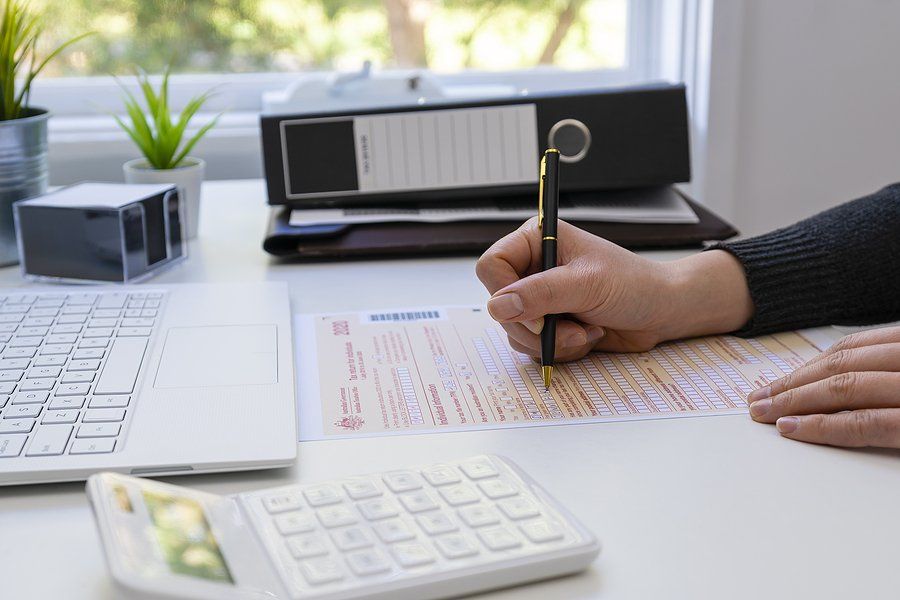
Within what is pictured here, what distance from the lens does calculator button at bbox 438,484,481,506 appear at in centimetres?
53

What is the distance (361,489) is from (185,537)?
101 mm

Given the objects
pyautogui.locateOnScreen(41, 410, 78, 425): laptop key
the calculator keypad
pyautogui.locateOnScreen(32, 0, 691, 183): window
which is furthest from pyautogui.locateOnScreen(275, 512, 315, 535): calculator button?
pyautogui.locateOnScreen(32, 0, 691, 183): window

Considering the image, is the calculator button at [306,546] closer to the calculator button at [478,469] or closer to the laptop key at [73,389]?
the calculator button at [478,469]

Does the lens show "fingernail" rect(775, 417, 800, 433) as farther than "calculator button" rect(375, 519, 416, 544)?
Yes

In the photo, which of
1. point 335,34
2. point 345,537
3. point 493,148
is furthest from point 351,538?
point 335,34

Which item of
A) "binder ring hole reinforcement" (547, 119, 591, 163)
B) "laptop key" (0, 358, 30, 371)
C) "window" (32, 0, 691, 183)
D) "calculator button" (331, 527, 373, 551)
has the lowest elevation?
"calculator button" (331, 527, 373, 551)

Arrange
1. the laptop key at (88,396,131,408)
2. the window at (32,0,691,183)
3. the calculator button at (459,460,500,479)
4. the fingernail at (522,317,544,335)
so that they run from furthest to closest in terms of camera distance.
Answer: the window at (32,0,691,183) → the fingernail at (522,317,544,335) → the laptop key at (88,396,131,408) → the calculator button at (459,460,500,479)

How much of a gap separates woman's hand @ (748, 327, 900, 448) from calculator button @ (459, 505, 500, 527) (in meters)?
0.24

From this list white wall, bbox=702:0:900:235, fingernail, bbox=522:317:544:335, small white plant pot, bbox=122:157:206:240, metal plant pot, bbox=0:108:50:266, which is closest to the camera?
fingernail, bbox=522:317:544:335

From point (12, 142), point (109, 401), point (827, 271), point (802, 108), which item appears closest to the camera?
point (109, 401)

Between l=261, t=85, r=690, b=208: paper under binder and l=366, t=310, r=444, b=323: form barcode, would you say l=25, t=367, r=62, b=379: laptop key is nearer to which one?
l=366, t=310, r=444, b=323: form barcode

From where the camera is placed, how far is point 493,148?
1.12 meters

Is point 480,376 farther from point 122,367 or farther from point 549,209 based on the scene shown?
point 122,367

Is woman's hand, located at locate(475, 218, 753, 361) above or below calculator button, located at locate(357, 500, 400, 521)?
above
